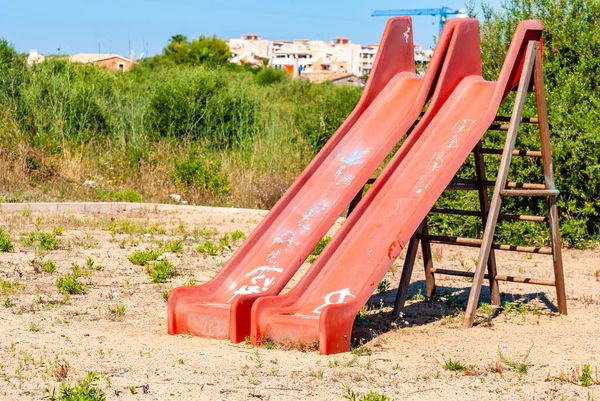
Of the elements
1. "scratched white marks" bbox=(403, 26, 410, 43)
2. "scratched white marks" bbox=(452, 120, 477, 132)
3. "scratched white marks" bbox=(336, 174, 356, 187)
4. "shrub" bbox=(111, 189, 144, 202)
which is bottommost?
"shrub" bbox=(111, 189, 144, 202)

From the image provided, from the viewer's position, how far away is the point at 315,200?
6746mm

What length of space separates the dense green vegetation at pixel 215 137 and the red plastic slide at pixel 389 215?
171 inches

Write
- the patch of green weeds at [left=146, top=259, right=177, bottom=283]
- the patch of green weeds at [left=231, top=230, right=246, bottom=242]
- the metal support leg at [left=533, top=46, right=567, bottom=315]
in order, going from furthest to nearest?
the patch of green weeds at [left=231, top=230, right=246, bottom=242]
the patch of green weeds at [left=146, top=259, right=177, bottom=283]
the metal support leg at [left=533, top=46, right=567, bottom=315]

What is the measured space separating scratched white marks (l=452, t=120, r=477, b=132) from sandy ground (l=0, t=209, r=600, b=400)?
1.44m

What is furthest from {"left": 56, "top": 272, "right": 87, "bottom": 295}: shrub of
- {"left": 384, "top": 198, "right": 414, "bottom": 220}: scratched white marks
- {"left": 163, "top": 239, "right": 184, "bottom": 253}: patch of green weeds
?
{"left": 384, "top": 198, "right": 414, "bottom": 220}: scratched white marks

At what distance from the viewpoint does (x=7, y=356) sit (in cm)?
539

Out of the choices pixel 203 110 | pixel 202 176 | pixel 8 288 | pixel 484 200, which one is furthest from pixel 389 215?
pixel 203 110

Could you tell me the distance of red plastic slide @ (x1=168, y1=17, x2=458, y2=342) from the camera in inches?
244

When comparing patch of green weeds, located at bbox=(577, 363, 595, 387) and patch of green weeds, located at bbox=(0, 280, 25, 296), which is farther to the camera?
patch of green weeds, located at bbox=(0, 280, 25, 296)

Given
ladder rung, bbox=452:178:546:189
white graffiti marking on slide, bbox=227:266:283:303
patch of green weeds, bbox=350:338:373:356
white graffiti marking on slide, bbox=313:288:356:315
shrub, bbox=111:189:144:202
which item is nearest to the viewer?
patch of green weeds, bbox=350:338:373:356

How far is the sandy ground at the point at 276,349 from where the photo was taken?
4852 millimetres

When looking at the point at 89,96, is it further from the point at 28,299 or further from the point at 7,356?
the point at 7,356

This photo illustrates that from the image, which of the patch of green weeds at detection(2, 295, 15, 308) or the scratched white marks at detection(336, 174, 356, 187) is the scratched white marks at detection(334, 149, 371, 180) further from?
the patch of green weeds at detection(2, 295, 15, 308)

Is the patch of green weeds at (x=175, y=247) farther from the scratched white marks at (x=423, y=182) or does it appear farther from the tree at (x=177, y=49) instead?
the tree at (x=177, y=49)
